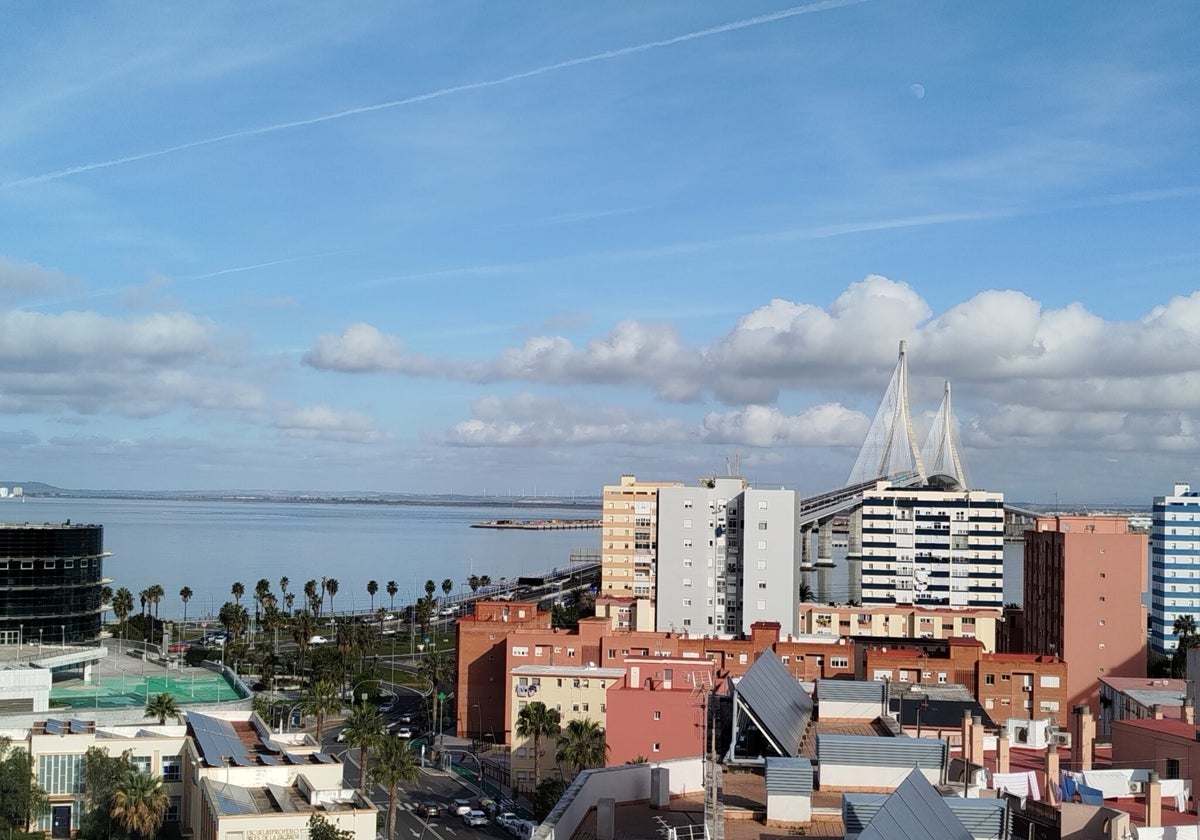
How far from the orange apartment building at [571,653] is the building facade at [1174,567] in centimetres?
2856

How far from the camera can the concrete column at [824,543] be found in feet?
296

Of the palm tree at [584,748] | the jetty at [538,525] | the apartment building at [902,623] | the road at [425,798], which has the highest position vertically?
the jetty at [538,525]

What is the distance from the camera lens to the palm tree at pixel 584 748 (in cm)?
2291

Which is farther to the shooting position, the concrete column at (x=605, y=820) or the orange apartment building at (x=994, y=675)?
the orange apartment building at (x=994, y=675)

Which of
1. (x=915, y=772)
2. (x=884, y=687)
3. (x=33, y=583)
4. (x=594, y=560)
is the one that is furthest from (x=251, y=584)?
(x=915, y=772)

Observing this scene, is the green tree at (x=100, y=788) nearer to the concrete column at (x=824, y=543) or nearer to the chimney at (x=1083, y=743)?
the chimney at (x=1083, y=743)

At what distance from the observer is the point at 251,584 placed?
78500 millimetres

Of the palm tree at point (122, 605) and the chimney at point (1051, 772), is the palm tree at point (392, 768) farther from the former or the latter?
the palm tree at point (122, 605)

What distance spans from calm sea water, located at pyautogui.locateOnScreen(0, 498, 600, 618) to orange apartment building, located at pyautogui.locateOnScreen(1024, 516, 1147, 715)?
152 ft

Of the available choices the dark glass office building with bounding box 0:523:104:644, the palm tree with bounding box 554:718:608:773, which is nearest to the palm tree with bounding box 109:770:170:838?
the palm tree with bounding box 554:718:608:773

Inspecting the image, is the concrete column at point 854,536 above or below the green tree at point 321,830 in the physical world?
above

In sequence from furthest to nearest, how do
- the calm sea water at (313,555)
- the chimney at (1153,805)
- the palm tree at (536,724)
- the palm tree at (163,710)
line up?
1. the calm sea water at (313,555)
2. the palm tree at (536,724)
3. the palm tree at (163,710)
4. the chimney at (1153,805)

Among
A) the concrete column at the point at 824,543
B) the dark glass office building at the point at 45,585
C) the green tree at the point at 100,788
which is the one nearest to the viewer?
the green tree at the point at 100,788

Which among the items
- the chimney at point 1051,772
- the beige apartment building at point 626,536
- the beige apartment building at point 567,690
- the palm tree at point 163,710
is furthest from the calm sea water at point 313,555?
the chimney at point 1051,772
